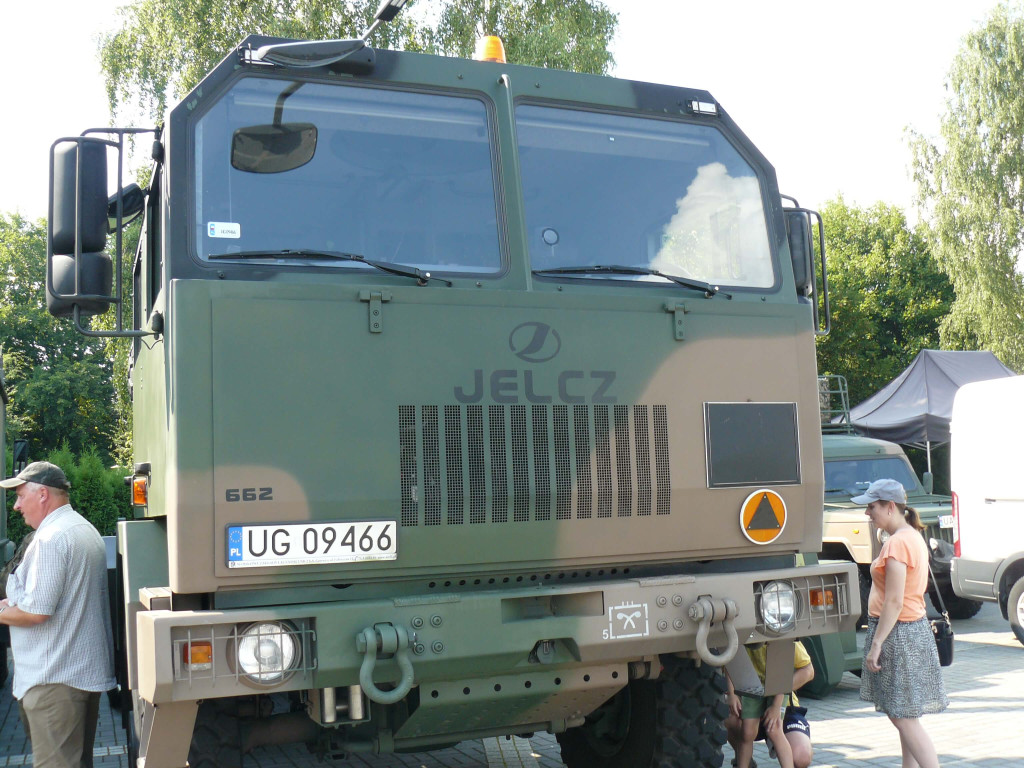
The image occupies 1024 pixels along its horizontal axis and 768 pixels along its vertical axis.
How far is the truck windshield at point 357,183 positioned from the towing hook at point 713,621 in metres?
1.57

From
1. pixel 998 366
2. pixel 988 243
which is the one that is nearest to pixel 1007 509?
pixel 998 366

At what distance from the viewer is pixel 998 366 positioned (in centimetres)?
1938

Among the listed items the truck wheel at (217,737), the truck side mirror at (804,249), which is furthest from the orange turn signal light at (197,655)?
the truck side mirror at (804,249)

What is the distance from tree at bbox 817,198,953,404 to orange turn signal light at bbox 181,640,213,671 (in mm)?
32251

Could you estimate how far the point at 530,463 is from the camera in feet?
13.4

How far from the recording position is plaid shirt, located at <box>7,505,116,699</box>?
4.54 meters

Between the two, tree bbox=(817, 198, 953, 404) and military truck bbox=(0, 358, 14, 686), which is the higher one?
tree bbox=(817, 198, 953, 404)

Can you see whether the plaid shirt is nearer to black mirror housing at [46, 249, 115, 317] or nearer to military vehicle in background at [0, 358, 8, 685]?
black mirror housing at [46, 249, 115, 317]

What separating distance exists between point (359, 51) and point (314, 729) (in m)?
2.77

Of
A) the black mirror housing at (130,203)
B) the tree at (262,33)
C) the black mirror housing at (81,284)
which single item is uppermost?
the tree at (262,33)

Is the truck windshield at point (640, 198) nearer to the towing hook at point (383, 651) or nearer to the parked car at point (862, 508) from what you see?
the towing hook at point (383, 651)

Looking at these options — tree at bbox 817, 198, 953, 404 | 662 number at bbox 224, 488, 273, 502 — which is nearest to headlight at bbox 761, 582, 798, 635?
662 number at bbox 224, 488, 273, 502

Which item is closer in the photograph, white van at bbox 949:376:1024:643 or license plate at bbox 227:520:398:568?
license plate at bbox 227:520:398:568

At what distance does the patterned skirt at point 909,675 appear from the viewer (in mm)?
5086
